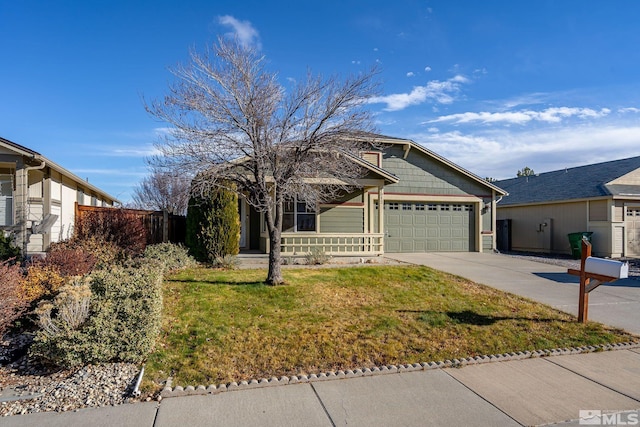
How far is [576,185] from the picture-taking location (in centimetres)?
2039

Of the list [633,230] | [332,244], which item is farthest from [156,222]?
[633,230]

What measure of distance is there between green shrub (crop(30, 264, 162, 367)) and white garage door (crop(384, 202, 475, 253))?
43.0 ft

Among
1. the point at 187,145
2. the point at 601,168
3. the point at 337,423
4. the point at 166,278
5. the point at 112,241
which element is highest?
the point at 601,168

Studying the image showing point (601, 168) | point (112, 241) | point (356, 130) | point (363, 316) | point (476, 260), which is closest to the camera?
point (363, 316)

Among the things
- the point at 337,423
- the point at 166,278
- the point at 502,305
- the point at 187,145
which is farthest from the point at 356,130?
the point at 337,423

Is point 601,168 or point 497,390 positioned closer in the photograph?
point 497,390

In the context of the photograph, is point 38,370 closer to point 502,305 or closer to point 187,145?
point 187,145

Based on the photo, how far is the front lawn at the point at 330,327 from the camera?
208 inches

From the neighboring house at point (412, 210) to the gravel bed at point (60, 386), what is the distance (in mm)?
9973

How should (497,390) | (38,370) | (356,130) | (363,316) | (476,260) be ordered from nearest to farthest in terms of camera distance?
(497,390) → (38,370) → (363,316) → (356,130) → (476,260)

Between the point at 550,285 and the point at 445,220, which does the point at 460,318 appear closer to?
the point at 550,285

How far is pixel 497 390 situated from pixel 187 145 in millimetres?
6931

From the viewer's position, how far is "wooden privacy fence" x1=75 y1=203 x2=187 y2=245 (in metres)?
12.2

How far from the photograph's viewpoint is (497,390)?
4.59 metres
